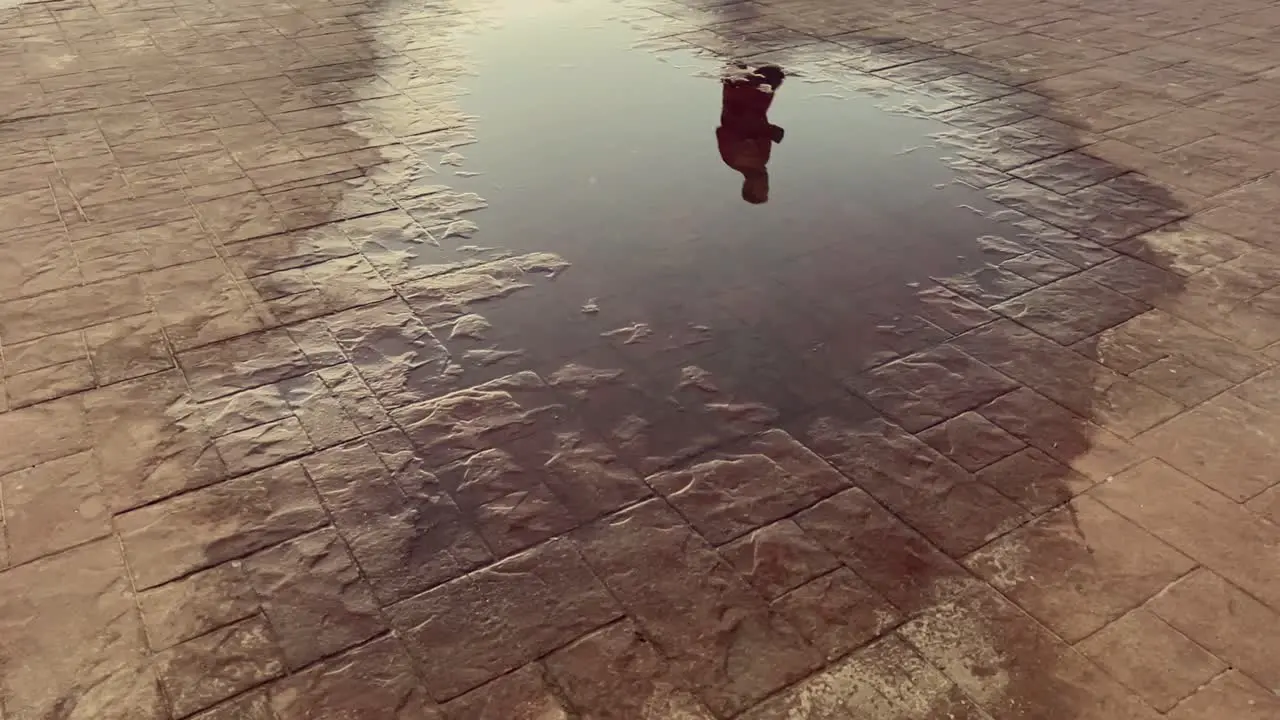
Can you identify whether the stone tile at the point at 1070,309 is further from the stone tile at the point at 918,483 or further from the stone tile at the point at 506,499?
the stone tile at the point at 506,499

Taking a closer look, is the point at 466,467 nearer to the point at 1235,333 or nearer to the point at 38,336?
the point at 38,336

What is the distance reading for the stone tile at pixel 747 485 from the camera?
3.77 metres

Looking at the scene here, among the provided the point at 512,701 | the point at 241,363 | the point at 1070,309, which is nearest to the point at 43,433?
the point at 241,363

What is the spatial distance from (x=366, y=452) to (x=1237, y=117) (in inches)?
268

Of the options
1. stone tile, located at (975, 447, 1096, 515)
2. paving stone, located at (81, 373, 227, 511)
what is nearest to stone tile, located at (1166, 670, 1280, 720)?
stone tile, located at (975, 447, 1096, 515)

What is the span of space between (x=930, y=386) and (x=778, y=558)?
1.37m

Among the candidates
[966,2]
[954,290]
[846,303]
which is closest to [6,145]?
[846,303]

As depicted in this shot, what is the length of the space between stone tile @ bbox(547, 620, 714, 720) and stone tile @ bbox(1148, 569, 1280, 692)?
1691 millimetres

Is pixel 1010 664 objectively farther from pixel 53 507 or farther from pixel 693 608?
pixel 53 507

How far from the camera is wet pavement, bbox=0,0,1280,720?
3223 millimetres

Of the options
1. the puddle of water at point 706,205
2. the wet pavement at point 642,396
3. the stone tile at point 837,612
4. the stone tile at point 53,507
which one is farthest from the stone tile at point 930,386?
the stone tile at point 53,507

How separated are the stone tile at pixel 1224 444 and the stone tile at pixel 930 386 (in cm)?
69

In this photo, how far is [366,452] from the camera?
13.5 feet

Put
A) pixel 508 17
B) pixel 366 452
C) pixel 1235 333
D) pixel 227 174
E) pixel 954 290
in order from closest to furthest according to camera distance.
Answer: pixel 366 452 → pixel 1235 333 → pixel 954 290 → pixel 227 174 → pixel 508 17
